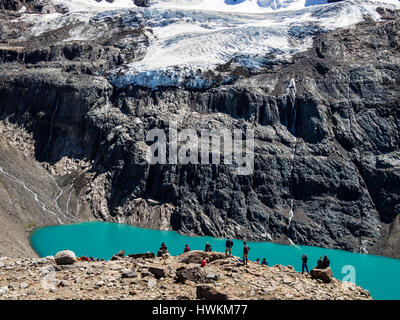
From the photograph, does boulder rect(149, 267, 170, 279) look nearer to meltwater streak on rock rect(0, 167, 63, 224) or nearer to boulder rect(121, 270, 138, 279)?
boulder rect(121, 270, 138, 279)

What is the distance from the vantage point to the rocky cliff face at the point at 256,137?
2687 inches

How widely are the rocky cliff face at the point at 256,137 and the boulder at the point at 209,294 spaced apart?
177ft

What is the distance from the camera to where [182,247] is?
2119 inches

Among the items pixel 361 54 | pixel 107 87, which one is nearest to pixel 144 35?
pixel 107 87

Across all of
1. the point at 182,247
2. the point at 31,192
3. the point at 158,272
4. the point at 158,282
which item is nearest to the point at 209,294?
the point at 158,282

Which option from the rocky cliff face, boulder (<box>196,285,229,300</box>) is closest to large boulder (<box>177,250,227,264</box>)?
boulder (<box>196,285,229,300</box>)

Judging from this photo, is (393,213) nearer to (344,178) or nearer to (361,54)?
(344,178)

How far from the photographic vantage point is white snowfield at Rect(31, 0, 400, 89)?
9056 centimetres

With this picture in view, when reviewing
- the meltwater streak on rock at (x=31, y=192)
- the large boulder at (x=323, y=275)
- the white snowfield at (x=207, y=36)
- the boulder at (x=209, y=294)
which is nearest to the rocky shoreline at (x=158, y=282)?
the boulder at (x=209, y=294)

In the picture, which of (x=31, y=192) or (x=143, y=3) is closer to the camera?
(x=31, y=192)

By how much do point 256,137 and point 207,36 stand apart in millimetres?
42709

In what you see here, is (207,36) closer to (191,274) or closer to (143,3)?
(143,3)

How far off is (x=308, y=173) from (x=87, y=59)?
6004 centimetres

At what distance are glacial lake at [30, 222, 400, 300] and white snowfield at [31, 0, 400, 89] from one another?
37328 mm
